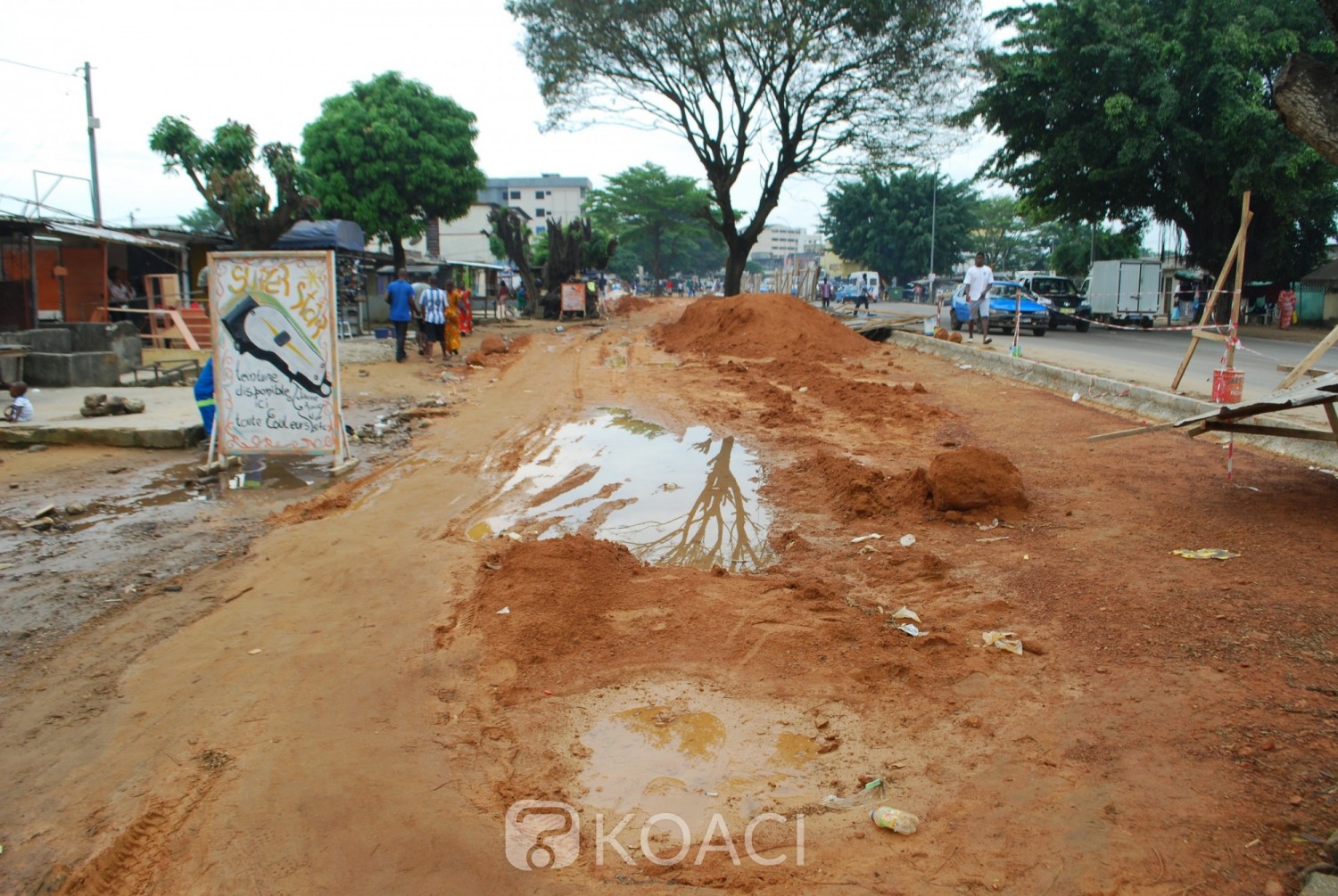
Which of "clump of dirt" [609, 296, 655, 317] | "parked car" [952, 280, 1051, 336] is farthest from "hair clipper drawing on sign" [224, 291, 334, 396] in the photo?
"clump of dirt" [609, 296, 655, 317]

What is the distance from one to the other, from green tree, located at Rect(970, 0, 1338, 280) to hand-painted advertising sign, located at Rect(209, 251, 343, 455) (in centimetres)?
2294

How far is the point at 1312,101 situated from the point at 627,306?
40.9 meters

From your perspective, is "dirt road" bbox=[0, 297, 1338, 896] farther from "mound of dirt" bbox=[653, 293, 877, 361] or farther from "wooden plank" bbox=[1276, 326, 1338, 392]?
"mound of dirt" bbox=[653, 293, 877, 361]

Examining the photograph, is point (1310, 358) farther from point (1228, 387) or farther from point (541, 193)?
point (541, 193)

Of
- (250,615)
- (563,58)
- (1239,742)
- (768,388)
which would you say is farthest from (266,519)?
(563,58)

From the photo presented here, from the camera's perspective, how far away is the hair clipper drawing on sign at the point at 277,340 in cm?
820

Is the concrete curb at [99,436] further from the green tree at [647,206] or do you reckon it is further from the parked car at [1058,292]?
the green tree at [647,206]

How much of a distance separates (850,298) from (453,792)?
4737 centimetres

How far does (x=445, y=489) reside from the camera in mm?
8000

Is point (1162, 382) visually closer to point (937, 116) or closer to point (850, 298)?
point (937, 116)

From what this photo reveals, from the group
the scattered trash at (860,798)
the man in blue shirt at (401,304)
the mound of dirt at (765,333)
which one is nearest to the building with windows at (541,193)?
the mound of dirt at (765,333)

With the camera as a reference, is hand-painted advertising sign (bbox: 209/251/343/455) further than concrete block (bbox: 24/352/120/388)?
No

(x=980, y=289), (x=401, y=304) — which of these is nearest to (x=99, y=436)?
(x=401, y=304)

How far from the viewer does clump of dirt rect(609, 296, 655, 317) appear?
41219 mm
